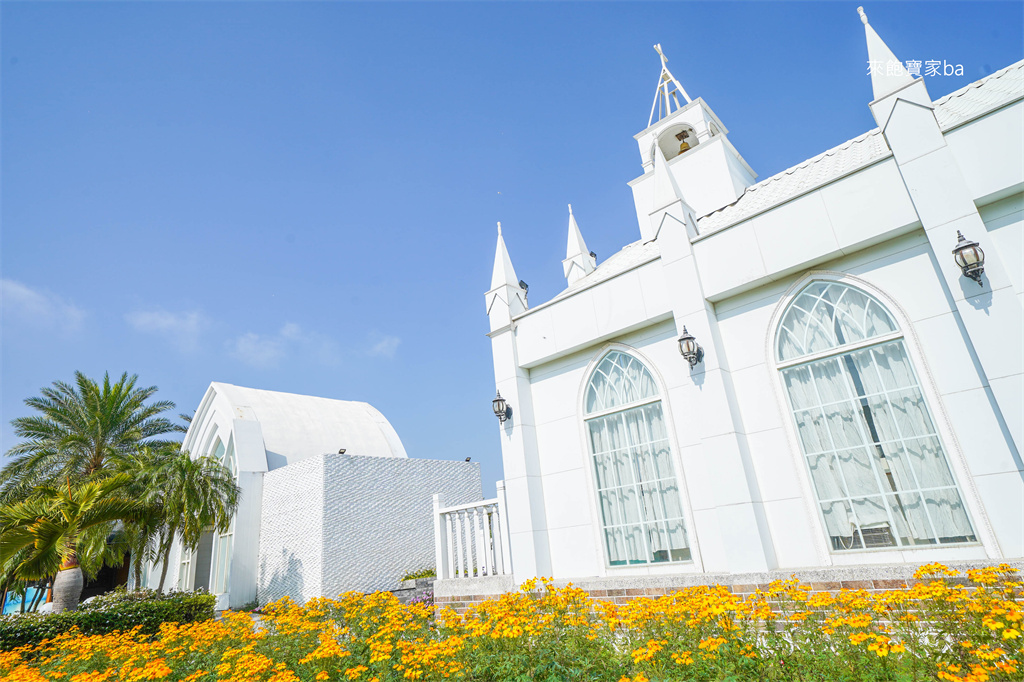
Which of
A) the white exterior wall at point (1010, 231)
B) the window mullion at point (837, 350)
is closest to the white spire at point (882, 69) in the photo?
the white exterior wall at point (1010, 231)

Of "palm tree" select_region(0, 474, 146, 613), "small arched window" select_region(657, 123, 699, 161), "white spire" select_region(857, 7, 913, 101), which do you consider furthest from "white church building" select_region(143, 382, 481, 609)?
"white spire" select_region(857, 7, 913, 101)

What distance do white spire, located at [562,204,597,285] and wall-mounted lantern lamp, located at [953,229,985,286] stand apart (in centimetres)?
676

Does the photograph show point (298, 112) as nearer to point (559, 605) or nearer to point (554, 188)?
point (554, 188)

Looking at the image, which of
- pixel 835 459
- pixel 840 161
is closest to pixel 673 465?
pixel 835 459

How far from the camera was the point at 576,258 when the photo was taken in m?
11.1

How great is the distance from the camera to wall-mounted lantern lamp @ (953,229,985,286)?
448cm

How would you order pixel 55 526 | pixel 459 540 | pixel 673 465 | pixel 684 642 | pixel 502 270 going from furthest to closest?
pixel 55 526
pixel 502 270
pixel 459 540
pixel 673 465
pixel 684 642

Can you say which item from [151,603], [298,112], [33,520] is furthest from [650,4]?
[151,603]

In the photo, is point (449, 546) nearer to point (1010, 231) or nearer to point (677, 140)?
point (1010, 231)

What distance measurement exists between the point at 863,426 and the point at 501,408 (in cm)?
475

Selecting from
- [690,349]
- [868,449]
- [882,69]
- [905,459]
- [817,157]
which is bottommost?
[905,459]

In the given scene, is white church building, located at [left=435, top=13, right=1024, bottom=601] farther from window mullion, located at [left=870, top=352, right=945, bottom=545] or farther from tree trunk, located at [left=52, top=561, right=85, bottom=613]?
tree trunk, located at [left=52, top=561, right=85, bottom=613]

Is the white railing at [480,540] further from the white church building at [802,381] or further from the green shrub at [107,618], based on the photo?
the green shrub at [107,618]

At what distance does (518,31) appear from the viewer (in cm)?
840
